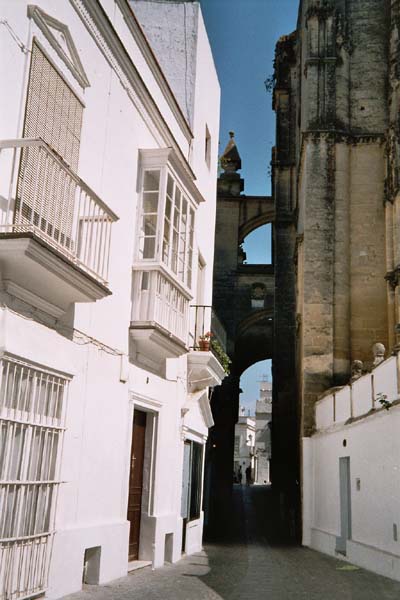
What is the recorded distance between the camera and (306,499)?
63.6 ft

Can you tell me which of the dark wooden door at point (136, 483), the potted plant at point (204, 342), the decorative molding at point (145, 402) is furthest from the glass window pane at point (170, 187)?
the potted plant at point (204, 342)

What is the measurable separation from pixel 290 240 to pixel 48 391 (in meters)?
22.9

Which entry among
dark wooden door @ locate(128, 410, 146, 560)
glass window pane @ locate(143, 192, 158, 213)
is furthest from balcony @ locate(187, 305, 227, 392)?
glass window pane @ locate(143, 192, 158, 213)

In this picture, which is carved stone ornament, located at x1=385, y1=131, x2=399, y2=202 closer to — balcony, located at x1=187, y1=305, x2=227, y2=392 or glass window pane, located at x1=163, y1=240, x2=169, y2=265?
balcony, located at x1=187, y1=305, x2=227, y2=392

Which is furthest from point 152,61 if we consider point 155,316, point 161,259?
point 155,316

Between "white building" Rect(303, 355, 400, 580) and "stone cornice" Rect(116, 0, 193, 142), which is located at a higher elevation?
"stone cornice" Rect(116, 0, 193, 142)

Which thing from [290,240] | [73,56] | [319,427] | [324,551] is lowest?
[324,551]

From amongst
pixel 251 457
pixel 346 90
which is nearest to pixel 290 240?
pixel 346 90

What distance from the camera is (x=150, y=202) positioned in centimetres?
1112

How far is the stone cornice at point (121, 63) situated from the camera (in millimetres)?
8828

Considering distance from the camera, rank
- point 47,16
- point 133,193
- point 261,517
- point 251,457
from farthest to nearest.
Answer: point 251,457 → point 261,517 → point 133,193 → point 47,16

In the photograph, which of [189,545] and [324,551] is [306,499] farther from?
[189,545]

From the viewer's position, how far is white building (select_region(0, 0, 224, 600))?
679 centimetres

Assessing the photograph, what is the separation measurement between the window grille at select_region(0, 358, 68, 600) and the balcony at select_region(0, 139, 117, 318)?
806mm
